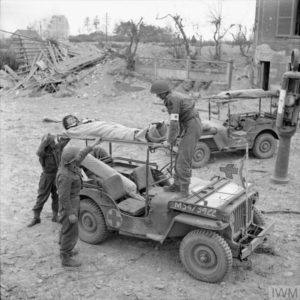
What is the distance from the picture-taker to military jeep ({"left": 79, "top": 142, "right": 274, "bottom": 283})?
17.7 ft

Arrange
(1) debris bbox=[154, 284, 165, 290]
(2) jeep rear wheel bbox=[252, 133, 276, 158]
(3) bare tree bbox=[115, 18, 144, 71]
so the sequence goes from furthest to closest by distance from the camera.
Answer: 1. (3) bare tree bbox=[115, 18, 144, 71]
2. (2) jeep rear wheel bbox=[252, 133, 276, 158]
3. (1) debris bbox=[154, 284, 165, 290]

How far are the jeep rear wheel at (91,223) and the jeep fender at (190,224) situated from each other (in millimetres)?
1132

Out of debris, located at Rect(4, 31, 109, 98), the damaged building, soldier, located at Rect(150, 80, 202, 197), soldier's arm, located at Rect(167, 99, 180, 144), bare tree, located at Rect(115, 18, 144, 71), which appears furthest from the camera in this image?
debris, located at Rect(4, 31, 109, 98)

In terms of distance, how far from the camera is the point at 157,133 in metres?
6.64

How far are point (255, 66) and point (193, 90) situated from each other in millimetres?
2842

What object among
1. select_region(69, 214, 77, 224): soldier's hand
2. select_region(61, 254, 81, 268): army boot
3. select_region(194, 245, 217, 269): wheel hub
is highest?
select_region(69, 214, 77, 224): soldier's hand

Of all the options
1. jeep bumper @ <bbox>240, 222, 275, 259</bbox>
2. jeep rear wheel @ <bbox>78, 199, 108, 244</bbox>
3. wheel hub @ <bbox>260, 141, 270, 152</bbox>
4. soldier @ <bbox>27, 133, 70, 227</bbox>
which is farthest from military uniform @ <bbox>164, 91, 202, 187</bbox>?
wheel hub @ <bbox>260, 141, 270, 152</bbox>

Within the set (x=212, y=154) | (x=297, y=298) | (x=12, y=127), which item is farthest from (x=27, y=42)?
(x=297, y=298)

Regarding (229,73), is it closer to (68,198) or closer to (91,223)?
(91,223)

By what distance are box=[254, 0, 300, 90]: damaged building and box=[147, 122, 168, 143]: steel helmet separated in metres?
12.3

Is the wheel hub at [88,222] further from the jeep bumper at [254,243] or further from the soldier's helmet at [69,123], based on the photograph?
the jeep bumper at [254,243]

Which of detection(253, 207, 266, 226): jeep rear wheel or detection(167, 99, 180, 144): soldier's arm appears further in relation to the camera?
detection(253, 207, 266, 226): jeep rear wheel

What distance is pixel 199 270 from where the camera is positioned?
5531 millimetres

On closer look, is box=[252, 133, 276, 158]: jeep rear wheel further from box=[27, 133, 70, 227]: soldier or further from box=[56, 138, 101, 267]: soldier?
box=[56, 138, 101, 267]: soldier
